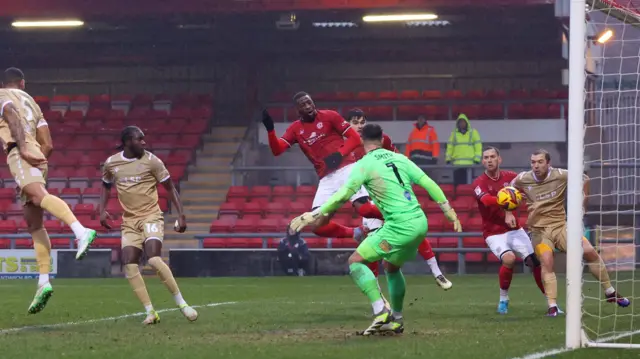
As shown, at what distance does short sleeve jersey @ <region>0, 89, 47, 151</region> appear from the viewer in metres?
10.4

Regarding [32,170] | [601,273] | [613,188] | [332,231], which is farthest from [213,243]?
[32,170]

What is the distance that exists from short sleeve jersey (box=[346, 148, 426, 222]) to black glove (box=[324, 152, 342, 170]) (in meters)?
3.86

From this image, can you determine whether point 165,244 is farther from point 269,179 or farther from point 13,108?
point 13,108

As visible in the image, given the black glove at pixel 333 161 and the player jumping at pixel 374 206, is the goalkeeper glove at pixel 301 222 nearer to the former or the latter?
the player jumping at pixel 374 206

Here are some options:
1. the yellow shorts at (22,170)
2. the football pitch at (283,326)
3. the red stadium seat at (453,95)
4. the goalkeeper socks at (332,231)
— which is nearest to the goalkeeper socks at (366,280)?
the football pitch at (283,326)

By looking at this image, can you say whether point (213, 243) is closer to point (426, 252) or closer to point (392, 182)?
point (426, 252)

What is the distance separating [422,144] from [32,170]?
16.8 metres

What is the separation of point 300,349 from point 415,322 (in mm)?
2679

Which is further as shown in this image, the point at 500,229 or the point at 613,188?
the point at 613,188

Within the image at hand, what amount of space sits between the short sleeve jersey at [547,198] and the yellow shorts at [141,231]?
13.3ft

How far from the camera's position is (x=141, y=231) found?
11266mm

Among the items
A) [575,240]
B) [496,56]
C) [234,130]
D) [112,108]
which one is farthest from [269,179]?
[575,240]

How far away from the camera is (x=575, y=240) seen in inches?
344

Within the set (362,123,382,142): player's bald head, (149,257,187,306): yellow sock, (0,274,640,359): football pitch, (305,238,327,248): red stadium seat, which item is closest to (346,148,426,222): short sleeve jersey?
(362,123,382,142): player's bald head
